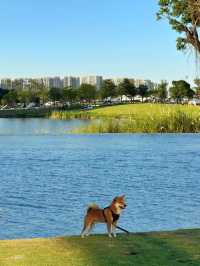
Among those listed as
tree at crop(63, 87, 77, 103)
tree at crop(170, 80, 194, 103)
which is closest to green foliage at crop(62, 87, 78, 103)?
tree at crop(63, 87, 77, 103)

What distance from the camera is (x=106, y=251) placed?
8.37m

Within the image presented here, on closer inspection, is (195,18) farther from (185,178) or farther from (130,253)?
(185,178)

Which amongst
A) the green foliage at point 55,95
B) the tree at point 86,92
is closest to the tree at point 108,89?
the tree at point 86,92

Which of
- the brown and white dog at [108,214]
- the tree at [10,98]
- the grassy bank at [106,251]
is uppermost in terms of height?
the tree at [10,98]

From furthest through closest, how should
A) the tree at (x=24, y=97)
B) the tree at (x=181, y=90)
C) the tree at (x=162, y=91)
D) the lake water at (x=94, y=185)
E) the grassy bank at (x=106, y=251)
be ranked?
1. the tree at (x=24, y=97)
2. the tree at (x=162, y=91)
3. the tree at (x=181, y=90)
4. the lake water at (x=94, y=185)
5. the grassy bank at (x=106, y=251)

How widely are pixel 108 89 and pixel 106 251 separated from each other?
→ 165 meters

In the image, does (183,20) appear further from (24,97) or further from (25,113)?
(24,97)

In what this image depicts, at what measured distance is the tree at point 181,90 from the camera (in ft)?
494

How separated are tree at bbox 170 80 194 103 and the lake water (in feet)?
342

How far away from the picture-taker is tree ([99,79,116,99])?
172375 millimetres

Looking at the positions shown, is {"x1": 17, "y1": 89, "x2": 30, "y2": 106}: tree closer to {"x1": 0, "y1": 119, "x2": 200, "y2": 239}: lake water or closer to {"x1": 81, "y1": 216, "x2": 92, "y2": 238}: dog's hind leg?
{"x1": 0, "y1": 119, "x2": 200, "y2": 239}: lake water

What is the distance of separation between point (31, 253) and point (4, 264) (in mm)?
570

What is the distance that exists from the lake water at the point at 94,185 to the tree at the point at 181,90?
104150 millimetres

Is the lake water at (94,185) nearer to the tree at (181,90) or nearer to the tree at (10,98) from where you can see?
the tree at (181,90)
